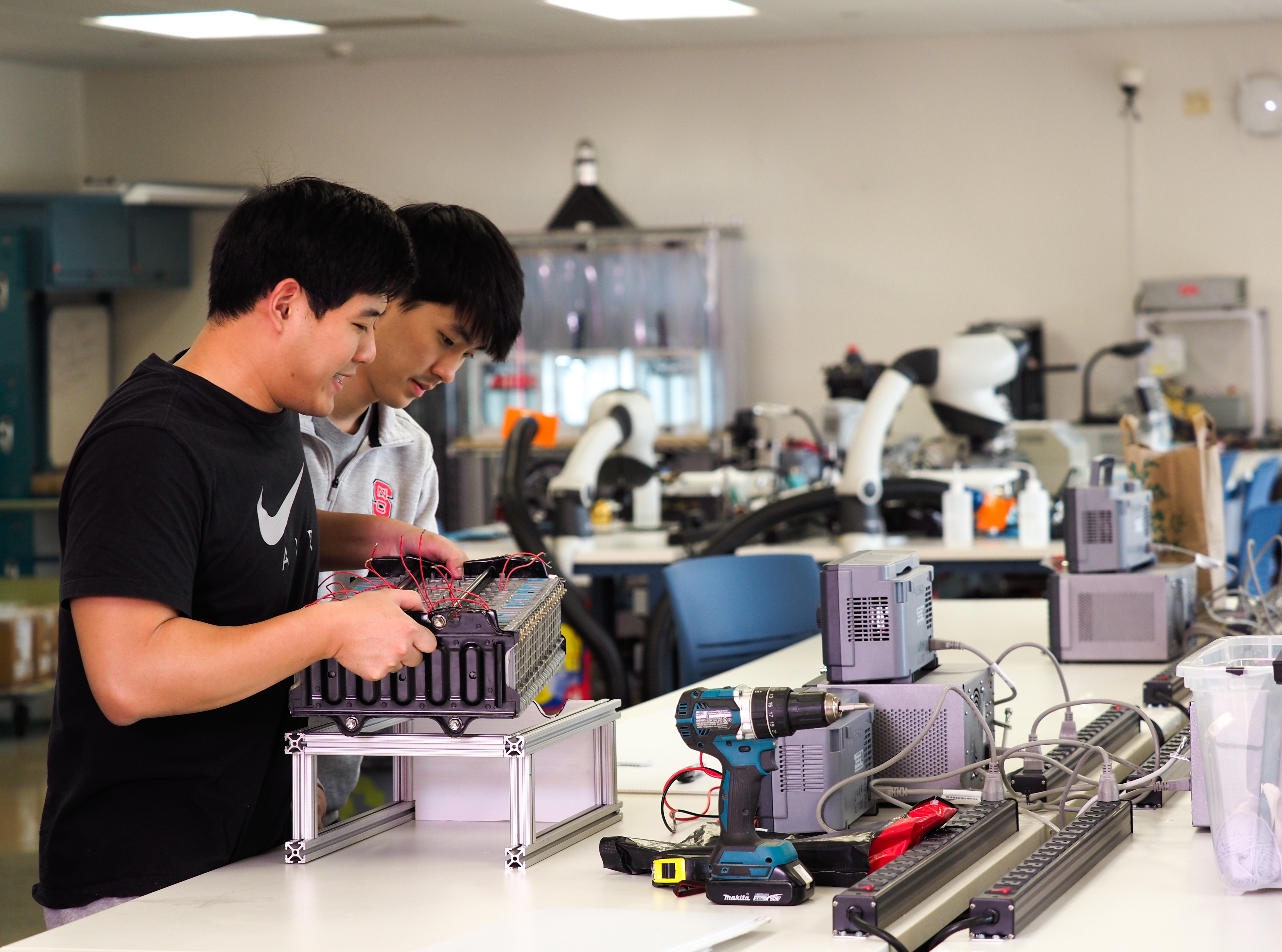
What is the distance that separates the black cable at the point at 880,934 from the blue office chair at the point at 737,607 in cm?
186

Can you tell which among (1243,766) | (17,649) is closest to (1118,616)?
(1243,766)

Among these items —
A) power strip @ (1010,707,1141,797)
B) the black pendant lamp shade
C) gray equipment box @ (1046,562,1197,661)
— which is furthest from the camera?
the black pendant lamp shade

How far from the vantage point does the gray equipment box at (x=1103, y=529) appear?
2.67 m

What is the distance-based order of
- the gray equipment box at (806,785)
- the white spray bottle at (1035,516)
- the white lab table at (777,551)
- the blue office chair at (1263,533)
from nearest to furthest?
the gray equipment box at (806,785)
the blue office chair at (1263,533)
the white lab table at (777,551)
the white spray bottle at (1035,516)

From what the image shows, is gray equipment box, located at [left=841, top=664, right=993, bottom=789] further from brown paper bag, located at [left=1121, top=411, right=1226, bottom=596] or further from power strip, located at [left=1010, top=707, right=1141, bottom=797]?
brown paper bag, located at [left=1121, top=411, right=1226, bottom=596]

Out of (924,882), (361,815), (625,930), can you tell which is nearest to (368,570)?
(361,815)

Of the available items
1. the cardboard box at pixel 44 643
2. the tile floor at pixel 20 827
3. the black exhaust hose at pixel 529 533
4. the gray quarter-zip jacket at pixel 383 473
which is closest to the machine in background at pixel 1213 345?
the black exhaust hose at pixel 529 533

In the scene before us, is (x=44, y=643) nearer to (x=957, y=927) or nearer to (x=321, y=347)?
(x=321, y=347)

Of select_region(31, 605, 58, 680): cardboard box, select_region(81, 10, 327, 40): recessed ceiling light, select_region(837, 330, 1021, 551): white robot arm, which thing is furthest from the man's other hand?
select_region(81, 10, 327, 40): recessed ceiling light

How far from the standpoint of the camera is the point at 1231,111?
7.77m

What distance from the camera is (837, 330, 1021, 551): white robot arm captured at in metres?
4.56

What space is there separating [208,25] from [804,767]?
23.4 ft

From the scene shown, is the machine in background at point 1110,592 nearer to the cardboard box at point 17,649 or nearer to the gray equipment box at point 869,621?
the gray equipment box at point 869,621

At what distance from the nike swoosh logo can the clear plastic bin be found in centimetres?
96
